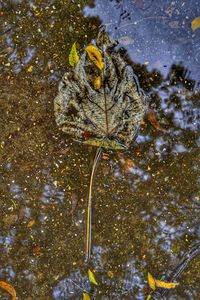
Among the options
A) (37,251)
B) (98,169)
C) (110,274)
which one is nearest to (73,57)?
(98,169)

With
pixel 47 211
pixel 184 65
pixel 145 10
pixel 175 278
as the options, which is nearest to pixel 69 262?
pixel 47 211

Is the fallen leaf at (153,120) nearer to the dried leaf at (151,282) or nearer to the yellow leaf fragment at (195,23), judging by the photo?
the yellow leaf fragment at (195,23)

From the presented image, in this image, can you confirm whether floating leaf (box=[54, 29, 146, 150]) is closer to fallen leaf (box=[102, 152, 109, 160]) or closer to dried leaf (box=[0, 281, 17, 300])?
fallen leaf (box=[102, 152, 109, 160])

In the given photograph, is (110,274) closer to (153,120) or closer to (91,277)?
(91,277)

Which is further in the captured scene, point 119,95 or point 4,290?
point 4,290

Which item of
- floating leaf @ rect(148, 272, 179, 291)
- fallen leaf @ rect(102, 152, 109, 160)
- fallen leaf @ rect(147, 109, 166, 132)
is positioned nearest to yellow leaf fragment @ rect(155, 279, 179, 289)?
floating leaf @ rect(148, 272, 179, 291)

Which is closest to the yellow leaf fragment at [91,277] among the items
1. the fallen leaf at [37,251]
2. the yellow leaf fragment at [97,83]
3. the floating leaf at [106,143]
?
the fallen leaf at [37,251]

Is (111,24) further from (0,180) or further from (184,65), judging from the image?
(0,180)

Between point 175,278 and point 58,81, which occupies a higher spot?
point 58,81
